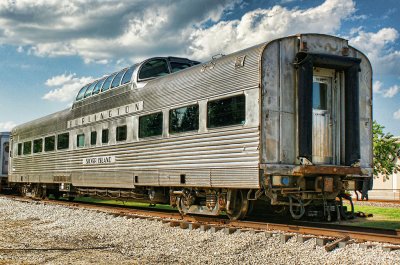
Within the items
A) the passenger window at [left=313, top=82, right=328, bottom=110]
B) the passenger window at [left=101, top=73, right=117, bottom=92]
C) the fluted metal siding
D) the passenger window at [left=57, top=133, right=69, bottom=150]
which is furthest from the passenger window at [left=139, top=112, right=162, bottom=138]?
the passenger window at [left=57, top=133, right=69, bottom=150]

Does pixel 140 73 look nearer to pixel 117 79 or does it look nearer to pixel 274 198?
pixel 117 79

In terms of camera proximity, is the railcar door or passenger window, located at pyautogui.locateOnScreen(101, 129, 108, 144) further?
passenger window, located at pyautogui.locateOnScreen(101, 129, 108, 144)

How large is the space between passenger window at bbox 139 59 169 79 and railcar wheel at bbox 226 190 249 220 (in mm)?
5235

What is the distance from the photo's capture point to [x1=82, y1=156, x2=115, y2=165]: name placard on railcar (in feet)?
47.2

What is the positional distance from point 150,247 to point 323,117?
4.36 meters

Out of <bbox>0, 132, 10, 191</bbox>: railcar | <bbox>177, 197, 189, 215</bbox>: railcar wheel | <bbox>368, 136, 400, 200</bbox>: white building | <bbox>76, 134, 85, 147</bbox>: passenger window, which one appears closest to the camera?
<bbox>177, 197, 189, 215</bbox>: railcar wheel

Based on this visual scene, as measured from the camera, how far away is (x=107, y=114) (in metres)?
14.9

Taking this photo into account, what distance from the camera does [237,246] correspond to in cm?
789

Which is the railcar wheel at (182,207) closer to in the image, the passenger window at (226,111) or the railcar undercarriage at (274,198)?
the railcar undercarriage at (274,198)

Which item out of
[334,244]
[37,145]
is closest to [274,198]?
[334,244]

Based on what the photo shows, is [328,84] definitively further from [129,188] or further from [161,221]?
[129,188]

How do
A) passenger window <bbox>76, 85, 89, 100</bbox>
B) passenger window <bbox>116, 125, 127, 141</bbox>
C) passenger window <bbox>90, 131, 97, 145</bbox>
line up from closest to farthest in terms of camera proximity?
1. passenger window <bbox>116, 125, 127, 141</bbox>
2. passenger window <bbox>90, 131, 97, 145</bbox>
3. passenger window <bbox>76, 85, 89, 100</bbox>

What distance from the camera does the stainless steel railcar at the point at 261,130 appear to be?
9.24 m

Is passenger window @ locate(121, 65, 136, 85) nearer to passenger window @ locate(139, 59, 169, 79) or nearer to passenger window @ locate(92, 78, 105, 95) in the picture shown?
passenger window @ locate(139, 59, 169, 79)
